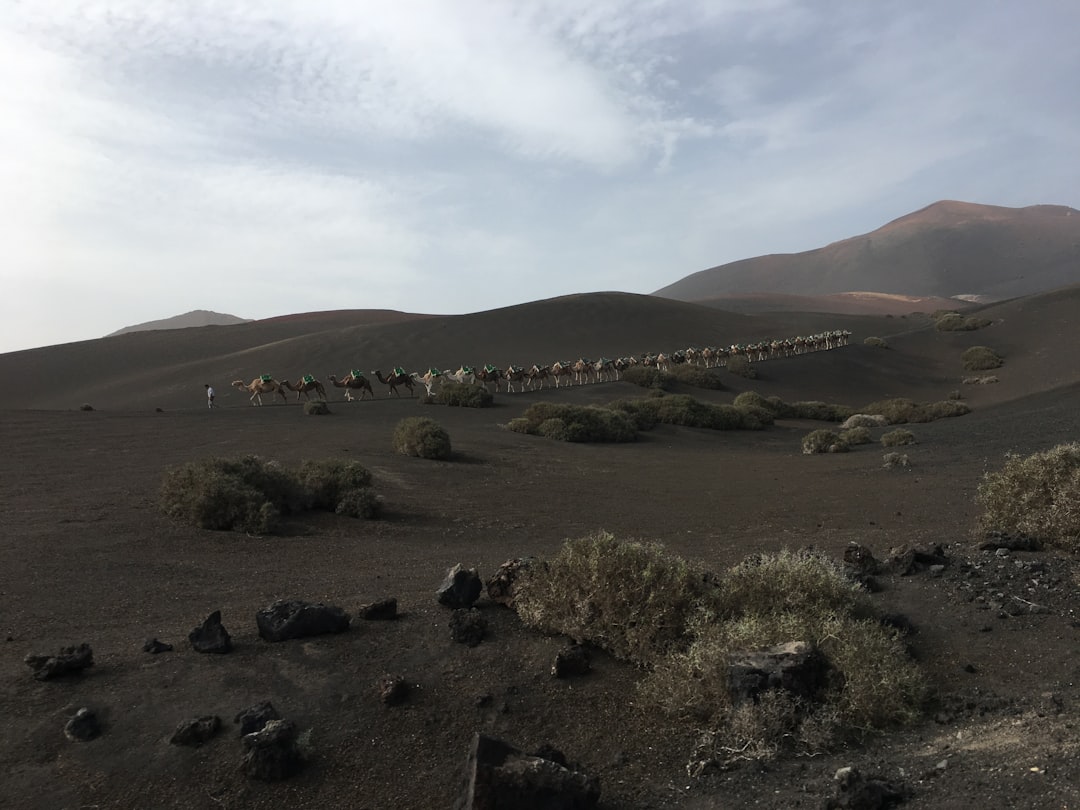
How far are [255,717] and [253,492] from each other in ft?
23.5

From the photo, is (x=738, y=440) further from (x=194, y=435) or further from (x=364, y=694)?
(x=364, y=694)

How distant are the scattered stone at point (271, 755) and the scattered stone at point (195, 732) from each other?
30 cm

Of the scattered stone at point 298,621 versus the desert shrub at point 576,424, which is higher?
the scattered stone at point 298,621

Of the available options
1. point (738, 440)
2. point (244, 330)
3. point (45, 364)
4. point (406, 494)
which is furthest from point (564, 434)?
point (244, 330)

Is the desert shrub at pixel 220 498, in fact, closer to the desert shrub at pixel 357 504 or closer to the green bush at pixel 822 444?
the desert shrub at pixel 357 504

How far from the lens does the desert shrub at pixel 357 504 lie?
13180mm

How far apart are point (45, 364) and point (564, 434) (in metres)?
52.3

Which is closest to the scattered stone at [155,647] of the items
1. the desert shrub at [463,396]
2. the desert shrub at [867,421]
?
the desert shrub at [463,396]

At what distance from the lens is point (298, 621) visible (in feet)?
21.2

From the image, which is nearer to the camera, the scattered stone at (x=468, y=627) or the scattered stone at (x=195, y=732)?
the scattered stone at (x=195, y=732)

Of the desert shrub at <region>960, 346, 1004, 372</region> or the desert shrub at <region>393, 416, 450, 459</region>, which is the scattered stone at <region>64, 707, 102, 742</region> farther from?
the desert shrub at <region>960, 346, 1004, 372</region>

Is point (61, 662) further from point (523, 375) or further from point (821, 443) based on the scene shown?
point (523, 375)

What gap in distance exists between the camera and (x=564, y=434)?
2442 cm

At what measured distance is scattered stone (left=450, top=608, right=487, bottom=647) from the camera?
21.1ft
